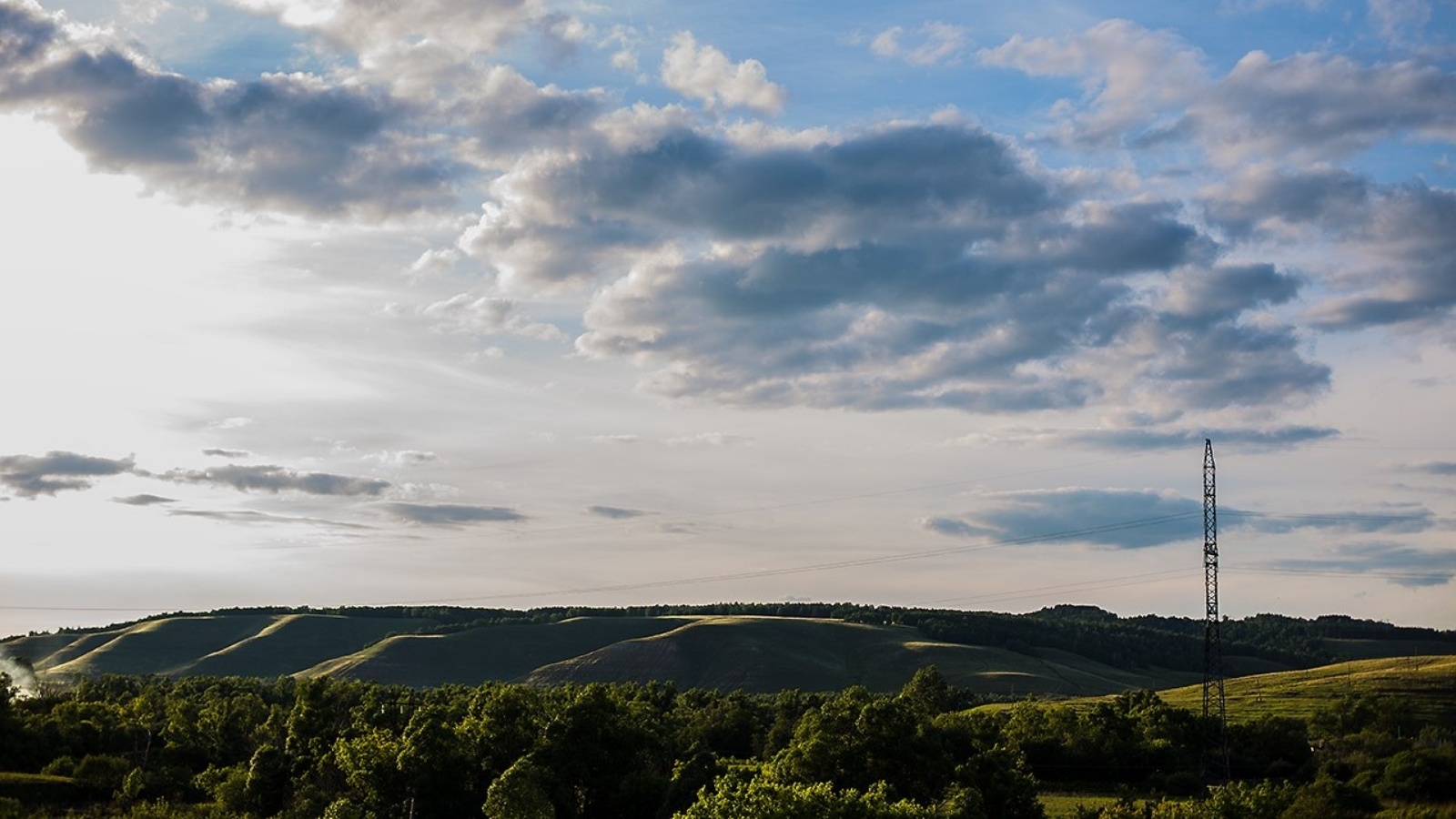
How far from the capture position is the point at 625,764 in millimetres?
110562

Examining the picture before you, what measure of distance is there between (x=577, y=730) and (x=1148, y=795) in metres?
73.5

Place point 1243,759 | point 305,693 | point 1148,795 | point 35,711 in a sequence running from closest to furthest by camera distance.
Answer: point 305,693, point 1148,795, point 1243,759, point 35,711

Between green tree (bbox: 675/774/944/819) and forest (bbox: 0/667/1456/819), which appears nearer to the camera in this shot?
green tree (bbox: 675/774/944/819)

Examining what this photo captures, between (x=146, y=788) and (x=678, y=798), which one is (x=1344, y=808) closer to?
(x=678, y=798)

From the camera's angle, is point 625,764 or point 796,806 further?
point 625,764

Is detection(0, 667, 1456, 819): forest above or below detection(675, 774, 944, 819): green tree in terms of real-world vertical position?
below

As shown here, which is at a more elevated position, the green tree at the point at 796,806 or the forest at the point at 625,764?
the green tree at the point at 796,806

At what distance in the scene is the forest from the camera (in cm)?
9444

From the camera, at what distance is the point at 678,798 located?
105 metres

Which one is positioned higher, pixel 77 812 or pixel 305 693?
pixel 305 693

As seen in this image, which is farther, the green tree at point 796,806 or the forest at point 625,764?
the forest at point 625,764

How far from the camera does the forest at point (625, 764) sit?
9444 centimetres

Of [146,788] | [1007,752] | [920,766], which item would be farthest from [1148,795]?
[146,788]

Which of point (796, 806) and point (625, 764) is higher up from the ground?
point (796, 806)
